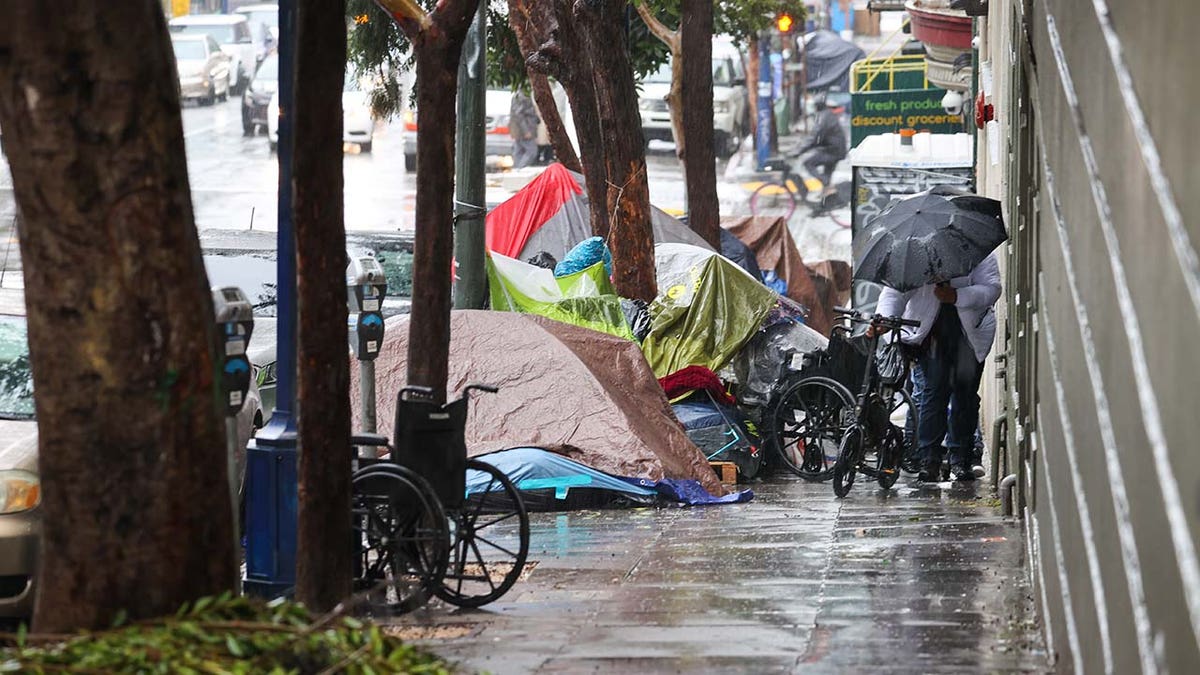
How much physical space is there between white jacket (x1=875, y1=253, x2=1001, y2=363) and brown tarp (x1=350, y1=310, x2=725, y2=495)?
170 centimetres

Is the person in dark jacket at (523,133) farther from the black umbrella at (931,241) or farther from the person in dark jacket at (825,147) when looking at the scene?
the black umbrella at (931,241)

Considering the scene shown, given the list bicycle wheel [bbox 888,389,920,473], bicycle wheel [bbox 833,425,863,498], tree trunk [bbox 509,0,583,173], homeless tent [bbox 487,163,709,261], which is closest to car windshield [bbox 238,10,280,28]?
tree trunk [bbox 509,0,583,173]

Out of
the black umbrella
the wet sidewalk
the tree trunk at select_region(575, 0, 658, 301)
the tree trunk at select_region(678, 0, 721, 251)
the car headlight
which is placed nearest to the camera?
the wet sidewalk

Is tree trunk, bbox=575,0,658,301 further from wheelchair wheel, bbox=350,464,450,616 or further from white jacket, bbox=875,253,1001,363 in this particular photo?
wheelchair wheel, bbox=350,464,450,616

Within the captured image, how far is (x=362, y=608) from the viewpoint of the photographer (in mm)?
7832

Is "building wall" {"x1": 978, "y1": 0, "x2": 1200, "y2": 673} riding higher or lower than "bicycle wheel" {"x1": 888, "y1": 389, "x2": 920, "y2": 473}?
higher

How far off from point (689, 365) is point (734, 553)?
501 cm

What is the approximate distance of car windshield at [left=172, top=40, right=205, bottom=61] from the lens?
40844 millimetres

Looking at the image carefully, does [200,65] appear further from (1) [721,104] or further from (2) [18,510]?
(2) [18,510]

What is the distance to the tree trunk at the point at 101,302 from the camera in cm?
434

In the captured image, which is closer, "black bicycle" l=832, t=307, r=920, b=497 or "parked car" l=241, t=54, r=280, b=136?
"black bicycle" l=832, t=307, r=920, b=497

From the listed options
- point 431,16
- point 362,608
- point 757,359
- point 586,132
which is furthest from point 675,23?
point 362,608

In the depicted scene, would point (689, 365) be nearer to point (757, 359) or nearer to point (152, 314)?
point (757, 359)

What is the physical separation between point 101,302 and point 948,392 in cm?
841
